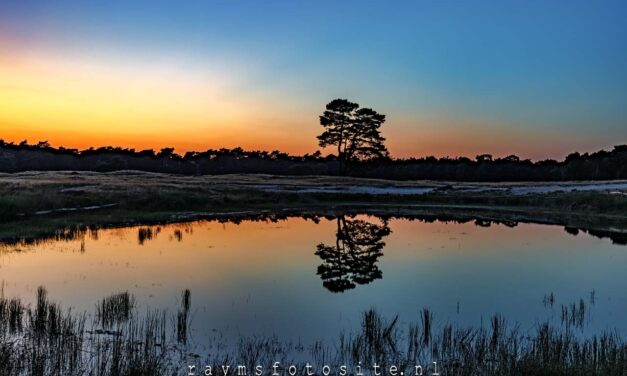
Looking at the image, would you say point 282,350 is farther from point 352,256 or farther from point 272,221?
point 272,221

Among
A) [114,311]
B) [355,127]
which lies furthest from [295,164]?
[114,311]

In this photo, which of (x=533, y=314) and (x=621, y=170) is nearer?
(x=533, y=314)

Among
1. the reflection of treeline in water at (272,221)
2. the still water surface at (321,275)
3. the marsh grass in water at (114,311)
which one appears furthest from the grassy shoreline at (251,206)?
the marsh grass in water at (114,311)

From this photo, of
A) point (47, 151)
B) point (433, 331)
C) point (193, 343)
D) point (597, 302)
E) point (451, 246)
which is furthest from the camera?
point (47, 151)

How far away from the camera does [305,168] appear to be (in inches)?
5822

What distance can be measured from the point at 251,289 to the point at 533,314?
28.4 ft

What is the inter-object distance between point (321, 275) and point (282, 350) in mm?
9005

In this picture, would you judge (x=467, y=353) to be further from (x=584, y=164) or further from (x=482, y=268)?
(x=584, y=164)

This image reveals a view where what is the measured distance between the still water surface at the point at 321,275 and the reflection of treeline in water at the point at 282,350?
929 mm

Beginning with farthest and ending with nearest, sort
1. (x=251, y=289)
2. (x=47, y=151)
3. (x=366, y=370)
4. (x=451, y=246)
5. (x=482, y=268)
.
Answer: (x=47, y=151) < (x=451, y=246) < (x=482, y=268) < (x=251, y=289) < (x=366, y=370)

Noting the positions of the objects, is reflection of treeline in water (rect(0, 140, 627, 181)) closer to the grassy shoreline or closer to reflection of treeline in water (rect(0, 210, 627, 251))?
the grassy shoreline

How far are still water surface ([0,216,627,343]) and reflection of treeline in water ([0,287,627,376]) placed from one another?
93 cm

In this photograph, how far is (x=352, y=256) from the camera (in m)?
24.5

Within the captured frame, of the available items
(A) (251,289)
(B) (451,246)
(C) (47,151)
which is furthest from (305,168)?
(A) (251,289)
